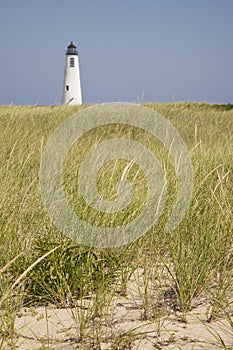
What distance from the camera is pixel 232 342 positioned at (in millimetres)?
1640

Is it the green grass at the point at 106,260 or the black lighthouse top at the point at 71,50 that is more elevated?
the black lighthouse top at the point at 71,50

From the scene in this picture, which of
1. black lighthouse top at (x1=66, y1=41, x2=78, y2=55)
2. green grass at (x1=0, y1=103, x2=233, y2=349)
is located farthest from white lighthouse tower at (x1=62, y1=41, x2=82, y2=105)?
green grass at (x1=0, y1=103, x2=233, y2=349)

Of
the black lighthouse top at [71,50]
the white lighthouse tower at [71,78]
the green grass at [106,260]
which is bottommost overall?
the green grass at [106,260]

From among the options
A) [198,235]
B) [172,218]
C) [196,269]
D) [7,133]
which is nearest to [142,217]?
[172,218]

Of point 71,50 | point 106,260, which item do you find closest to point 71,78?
point 71,50

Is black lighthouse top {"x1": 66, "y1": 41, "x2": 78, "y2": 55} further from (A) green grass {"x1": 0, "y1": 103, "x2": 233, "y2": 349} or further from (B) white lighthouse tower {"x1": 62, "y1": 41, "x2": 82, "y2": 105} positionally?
(A) green grass {"x1": 0, "y1": 103, "x2": 233, "y2": 349}

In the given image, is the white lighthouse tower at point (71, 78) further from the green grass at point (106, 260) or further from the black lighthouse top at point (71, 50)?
the green grass at point (106, 260)

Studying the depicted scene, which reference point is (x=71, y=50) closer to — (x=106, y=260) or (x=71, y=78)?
(x=71, y=78)

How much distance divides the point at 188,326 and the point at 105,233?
0.69m

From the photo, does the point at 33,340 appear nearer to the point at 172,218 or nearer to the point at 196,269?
the point at 196,269

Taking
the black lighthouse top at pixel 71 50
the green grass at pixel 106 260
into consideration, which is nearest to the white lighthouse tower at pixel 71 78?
the black lighthouse top at pixel 71 50

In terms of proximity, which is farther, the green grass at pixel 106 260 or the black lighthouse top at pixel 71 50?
the black lighthouse top at pixel 71 50

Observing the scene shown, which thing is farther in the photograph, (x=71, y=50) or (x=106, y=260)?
(x=71, y=50)

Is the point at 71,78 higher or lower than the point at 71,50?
lower
